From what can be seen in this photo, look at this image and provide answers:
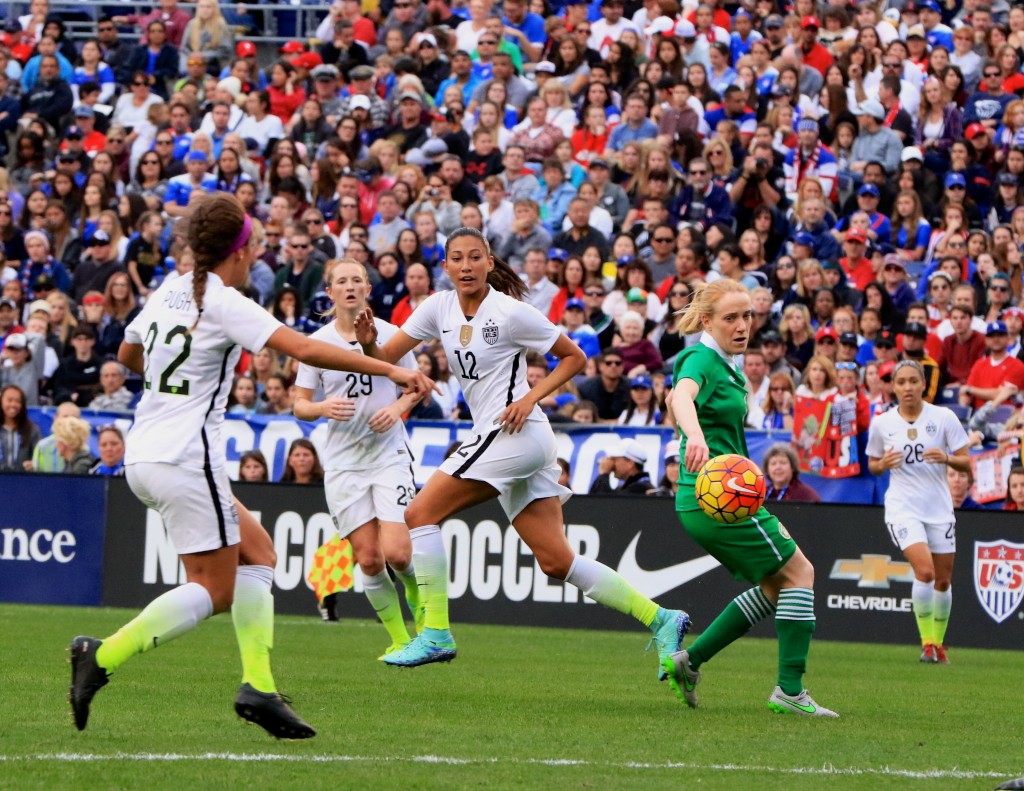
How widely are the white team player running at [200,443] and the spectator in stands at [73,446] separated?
11.6 meters

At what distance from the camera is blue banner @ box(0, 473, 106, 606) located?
1731 centimetres

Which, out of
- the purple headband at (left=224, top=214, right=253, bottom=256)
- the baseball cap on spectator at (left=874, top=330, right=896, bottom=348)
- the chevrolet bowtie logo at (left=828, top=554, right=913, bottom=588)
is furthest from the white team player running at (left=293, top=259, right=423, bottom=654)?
the baseball cap on spectator at (left=874, top=330, right=896, bottom=348)

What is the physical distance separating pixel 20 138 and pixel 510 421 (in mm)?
17672

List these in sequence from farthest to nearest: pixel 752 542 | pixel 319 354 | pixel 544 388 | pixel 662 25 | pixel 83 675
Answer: pixel 662 25, pixel 544 388, pixel 752 542, pixel 83 675, pixel 319 354

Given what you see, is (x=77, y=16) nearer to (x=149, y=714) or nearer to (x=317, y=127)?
(x=317, y=127)

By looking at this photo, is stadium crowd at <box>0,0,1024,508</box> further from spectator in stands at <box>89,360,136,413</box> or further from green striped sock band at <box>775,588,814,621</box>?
green striped sock band at <box>775,588,814,621</box>

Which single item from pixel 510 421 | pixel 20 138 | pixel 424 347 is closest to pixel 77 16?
pixel 20 138

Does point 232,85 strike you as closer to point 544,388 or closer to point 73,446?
point 73,446

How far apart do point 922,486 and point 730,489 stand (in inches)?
235

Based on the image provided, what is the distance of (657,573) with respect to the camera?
640 inches

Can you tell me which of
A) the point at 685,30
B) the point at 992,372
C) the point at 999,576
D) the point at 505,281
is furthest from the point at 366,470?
the point at 685,30

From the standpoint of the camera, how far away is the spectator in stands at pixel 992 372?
55.5ft

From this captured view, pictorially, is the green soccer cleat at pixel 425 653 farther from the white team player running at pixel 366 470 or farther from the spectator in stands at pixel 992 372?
the spectator in stands at pixel 992 372

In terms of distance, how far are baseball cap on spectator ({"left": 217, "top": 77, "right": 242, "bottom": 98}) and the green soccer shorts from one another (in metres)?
18.2
